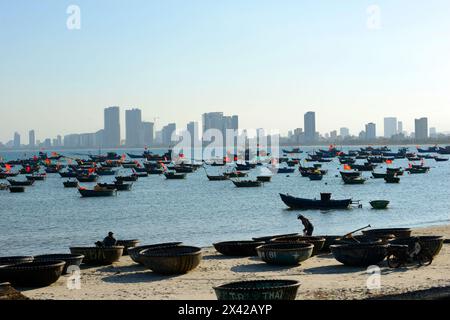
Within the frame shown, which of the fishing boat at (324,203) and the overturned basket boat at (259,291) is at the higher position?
the overturned basket boat at (259,291)

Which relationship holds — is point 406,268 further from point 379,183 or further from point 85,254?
point 379,183

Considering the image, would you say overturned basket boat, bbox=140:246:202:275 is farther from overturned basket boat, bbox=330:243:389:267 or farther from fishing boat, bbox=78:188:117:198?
fishing boat, bbox=78:188:117:198

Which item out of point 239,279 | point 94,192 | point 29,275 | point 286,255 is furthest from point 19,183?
point 239,279

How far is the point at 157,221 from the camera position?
56.6 m

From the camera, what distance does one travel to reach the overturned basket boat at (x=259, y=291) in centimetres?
1453

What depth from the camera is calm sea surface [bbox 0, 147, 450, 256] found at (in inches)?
1850

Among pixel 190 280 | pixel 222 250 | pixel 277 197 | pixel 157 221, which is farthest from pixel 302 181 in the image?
pixel 190 280

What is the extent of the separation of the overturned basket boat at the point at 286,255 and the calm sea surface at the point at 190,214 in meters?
16.2

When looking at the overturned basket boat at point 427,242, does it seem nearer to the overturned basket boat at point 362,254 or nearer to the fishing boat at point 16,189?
the overturned basket boat at point 362,254

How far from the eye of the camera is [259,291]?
1452cm

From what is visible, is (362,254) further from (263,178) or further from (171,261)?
(263,178)

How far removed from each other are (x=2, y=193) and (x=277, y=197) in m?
42.7

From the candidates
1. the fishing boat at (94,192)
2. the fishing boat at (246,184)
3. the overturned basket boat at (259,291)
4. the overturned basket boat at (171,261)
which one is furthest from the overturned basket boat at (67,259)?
the fishing boat at (246,184)
